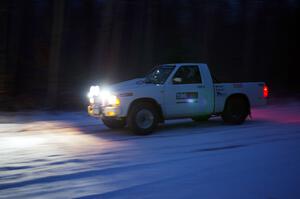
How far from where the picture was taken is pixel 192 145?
980cm

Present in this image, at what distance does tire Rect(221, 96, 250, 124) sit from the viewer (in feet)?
42.4

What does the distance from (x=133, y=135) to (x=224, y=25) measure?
823 inches

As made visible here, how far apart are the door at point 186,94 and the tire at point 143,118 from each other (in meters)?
0.46

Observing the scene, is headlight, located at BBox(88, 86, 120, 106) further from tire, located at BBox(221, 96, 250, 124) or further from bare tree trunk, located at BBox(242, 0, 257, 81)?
bare tree trunk, located at BBox(242, 0, 257, 81)

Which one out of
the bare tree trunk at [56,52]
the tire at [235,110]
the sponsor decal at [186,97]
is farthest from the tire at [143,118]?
the bare tree trunk at [56,52]

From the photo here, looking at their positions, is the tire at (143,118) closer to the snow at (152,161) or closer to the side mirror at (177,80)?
the snow at (152,161)

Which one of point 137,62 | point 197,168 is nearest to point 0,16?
point 137,62

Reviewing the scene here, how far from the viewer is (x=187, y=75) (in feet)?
40.2

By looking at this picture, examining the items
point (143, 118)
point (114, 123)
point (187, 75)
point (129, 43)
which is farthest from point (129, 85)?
point (129, 43)

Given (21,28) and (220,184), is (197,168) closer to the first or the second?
(220,184)

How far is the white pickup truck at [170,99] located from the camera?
1116 centimetres

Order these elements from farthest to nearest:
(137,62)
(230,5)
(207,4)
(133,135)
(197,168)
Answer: (230,5) → (207,4) → (137,62) → (133,135) → (197,168)

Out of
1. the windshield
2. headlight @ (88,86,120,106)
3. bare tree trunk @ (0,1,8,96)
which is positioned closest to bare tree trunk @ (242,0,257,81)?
bare tree trunk @ (0,1,8,96)

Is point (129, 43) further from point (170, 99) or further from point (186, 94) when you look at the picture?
point (170, 99)
